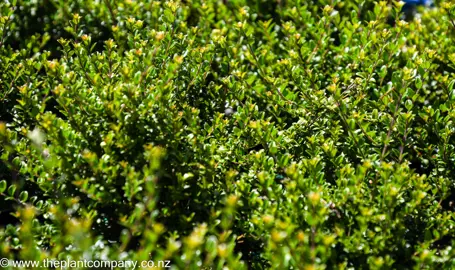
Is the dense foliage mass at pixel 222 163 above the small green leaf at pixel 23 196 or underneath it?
above

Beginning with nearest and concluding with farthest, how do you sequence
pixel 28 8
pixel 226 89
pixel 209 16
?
1. pixel 226 89
2. pixel 209 16
3. pixel 28 8

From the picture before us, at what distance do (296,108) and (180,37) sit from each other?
76cm

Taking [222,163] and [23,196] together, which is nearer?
[23,196]

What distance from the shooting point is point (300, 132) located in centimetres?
279

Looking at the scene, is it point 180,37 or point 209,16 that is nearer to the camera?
point 180,37

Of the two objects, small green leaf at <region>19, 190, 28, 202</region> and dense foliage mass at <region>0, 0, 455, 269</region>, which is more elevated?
dense foliage mass at <region>0, 0, 455, 269</region>

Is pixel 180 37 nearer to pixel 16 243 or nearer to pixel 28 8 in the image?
pixel 16 243

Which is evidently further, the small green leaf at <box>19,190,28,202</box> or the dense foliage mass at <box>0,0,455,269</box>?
the small green leaf at <box>19,190,28,202</box>

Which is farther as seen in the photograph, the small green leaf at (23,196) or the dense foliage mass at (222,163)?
the small green leaf at (23,196)

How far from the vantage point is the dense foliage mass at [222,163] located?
2057 mm

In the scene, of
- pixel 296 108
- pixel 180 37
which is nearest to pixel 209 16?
pixel 180 37

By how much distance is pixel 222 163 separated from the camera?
2578 millimetres

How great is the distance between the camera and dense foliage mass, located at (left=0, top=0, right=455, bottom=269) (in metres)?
2.06

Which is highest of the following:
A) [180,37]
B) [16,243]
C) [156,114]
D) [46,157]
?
[180,37]
